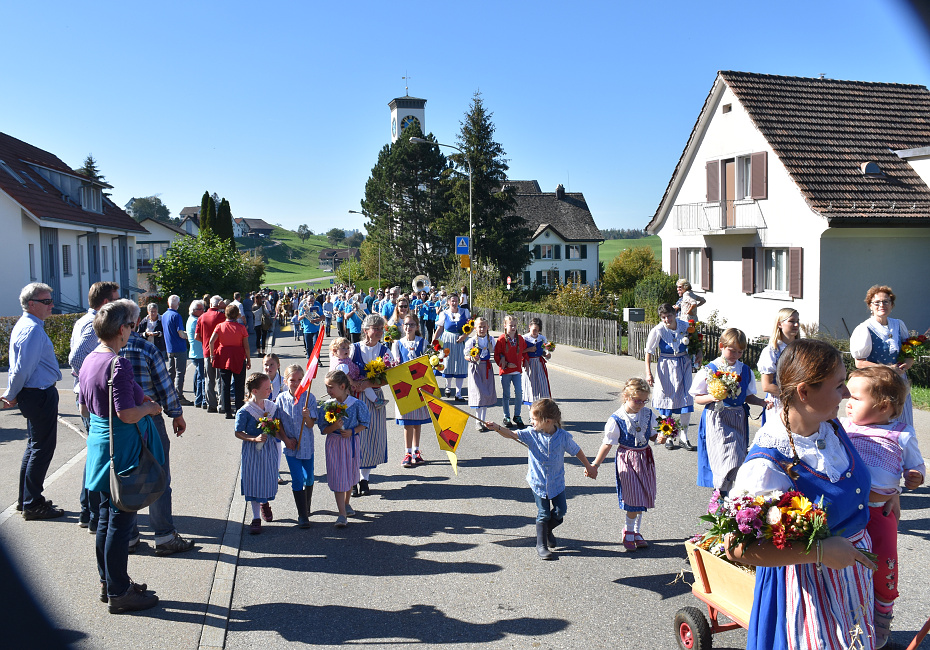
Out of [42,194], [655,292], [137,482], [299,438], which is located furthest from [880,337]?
[42,194]

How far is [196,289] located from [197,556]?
29.0 m

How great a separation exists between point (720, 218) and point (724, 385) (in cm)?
1929

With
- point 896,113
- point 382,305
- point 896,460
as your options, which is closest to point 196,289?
point 382,305

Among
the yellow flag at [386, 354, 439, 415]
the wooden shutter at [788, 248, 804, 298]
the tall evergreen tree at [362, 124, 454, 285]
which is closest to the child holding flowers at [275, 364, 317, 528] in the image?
the yellow flag at [386, 354, 439, 415]

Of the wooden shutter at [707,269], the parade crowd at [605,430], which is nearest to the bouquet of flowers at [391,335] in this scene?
the parade crowd at [605,430]

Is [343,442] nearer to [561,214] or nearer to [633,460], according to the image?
[633,460]

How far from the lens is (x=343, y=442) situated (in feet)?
24.4

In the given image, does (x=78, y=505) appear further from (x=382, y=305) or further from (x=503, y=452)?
(x=382, y=305)

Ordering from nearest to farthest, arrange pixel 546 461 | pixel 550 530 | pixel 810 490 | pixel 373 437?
1. pixel 810 490
2. pixel 546 461
3. pixel 550 530
4. pixel 373 437

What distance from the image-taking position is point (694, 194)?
89.3 ft

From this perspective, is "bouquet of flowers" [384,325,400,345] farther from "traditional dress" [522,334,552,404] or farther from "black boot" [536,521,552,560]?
"black boot" [536,521,552,560]

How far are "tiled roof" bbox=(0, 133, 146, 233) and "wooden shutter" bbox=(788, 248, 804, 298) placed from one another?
2868cm

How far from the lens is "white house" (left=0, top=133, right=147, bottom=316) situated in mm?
31344

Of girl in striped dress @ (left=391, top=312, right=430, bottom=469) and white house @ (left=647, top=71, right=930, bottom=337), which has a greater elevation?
white house @ (left=647, top=71, right=930, bottom=337)
